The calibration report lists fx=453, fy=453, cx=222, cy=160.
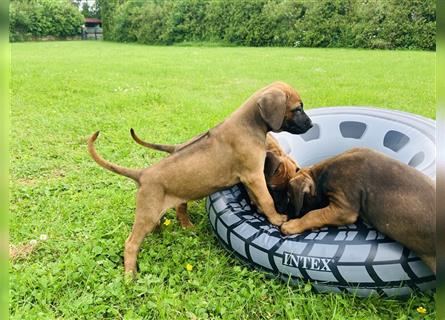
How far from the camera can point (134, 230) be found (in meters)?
3.37

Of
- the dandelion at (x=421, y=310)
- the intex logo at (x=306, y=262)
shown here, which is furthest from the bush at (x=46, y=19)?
the dandelion at (x=421, y=310)

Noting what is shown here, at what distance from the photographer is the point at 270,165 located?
12.6 ft

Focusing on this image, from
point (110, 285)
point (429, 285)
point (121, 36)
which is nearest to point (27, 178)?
point (110, 285)

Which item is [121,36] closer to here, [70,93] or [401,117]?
[70,93]

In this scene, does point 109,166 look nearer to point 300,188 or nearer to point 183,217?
point 183,217

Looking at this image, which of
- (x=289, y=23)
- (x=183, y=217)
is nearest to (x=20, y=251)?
(x=183, y=217)

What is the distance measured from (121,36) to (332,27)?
22.1 m

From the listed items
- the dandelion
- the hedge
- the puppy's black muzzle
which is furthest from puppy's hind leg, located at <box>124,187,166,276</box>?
the hedge

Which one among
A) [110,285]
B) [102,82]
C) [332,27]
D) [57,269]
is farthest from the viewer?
[332,27]

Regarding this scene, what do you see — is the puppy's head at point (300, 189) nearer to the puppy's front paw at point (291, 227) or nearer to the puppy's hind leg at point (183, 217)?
the puppy's front paw at point (291, 227)

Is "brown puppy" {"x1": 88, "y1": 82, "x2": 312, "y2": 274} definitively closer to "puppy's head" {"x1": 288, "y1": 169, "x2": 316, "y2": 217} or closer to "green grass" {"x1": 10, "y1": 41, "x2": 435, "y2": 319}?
"puppy's head" {"x1": 288, "y1": 169, "x2": 316, "y2": 217}

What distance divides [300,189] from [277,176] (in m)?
0.49

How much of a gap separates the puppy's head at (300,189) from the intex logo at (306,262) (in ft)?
1.66

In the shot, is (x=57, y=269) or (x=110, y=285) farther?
(x=57, y=269)
